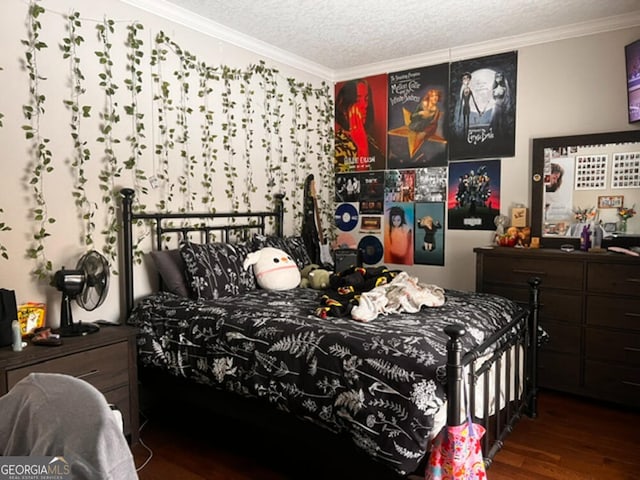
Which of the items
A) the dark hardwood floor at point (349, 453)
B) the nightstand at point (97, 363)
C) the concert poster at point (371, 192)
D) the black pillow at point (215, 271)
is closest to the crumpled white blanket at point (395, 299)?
the dark hardwood floor at point (349, 453)

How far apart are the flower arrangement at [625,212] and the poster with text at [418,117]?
1366 millimetres

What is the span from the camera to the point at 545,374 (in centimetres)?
328

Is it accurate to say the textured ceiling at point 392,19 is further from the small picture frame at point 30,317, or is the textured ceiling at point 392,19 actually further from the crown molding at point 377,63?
the small picture frame at point 30,317

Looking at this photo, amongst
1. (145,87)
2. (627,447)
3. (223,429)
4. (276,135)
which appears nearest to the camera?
(627,447)

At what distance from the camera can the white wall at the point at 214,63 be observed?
2377 mm

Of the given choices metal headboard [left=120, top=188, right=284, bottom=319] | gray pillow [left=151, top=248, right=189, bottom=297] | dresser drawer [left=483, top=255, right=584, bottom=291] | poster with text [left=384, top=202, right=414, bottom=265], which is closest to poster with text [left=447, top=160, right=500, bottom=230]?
poster with text [left=384, top=202, right=414, bottom=265]

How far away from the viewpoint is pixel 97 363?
91.0 inches

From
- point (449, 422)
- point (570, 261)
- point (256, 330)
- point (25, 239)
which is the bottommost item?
point (449, 422)

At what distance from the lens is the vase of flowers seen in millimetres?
3248

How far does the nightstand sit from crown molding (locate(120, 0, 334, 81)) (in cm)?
203

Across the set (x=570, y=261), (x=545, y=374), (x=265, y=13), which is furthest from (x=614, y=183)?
(x=265, y=13)

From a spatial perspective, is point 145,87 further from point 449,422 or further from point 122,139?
point 449,422

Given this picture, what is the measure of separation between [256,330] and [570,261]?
2.18 metres

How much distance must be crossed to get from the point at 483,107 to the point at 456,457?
9.76 ft
